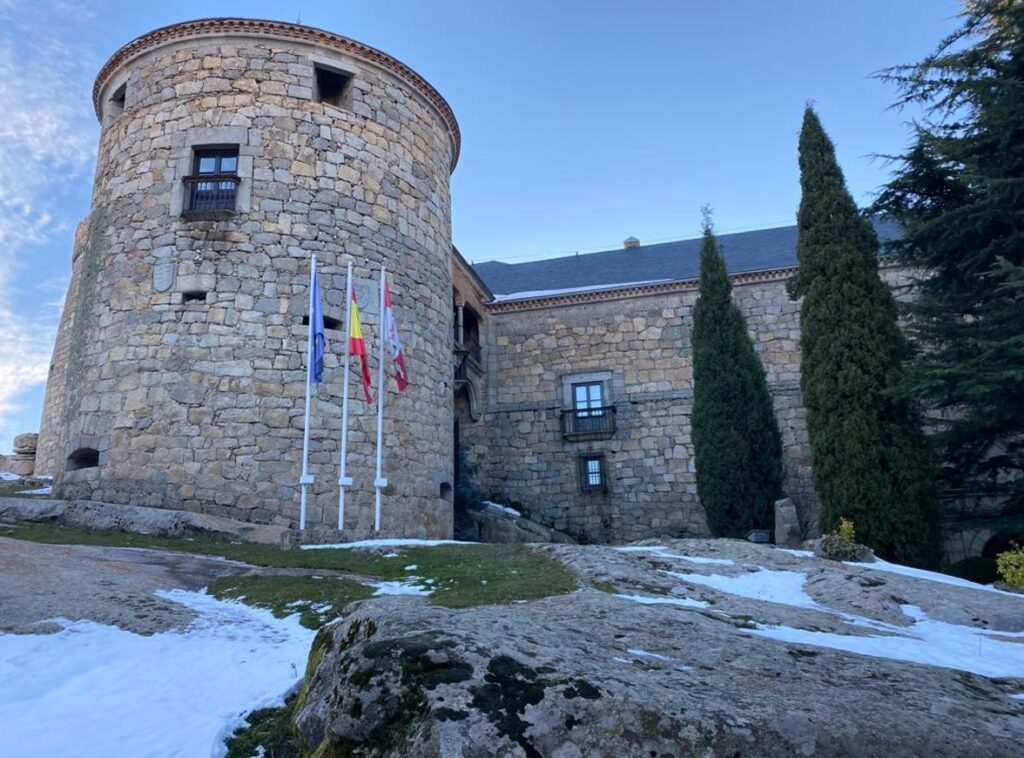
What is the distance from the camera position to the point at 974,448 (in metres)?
11.4

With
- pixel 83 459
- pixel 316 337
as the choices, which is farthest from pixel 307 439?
pixel 83 459

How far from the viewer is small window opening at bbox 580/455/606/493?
1933 centimetres

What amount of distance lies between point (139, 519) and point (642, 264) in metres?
16.6

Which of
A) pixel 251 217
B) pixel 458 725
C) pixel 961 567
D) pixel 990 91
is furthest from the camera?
pixel 251 217

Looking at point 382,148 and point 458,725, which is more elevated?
point 382,148

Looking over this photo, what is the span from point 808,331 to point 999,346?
11.5 ft

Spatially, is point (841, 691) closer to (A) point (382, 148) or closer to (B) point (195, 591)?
(B) point (195, 591)

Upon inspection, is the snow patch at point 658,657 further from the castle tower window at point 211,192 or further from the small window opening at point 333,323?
the castle tower window at point 211,192

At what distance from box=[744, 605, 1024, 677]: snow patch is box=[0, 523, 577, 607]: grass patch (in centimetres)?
182

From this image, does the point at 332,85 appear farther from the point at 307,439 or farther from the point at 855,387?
the point at 855,387

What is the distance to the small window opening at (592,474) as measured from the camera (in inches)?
761

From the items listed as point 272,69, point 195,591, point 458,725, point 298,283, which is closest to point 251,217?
point 298,283

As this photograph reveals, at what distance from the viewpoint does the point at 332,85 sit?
45.6 feet

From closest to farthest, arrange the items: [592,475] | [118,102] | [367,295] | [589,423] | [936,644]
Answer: [936,644], [367,295], [118,102], [592,475], [589,423]
